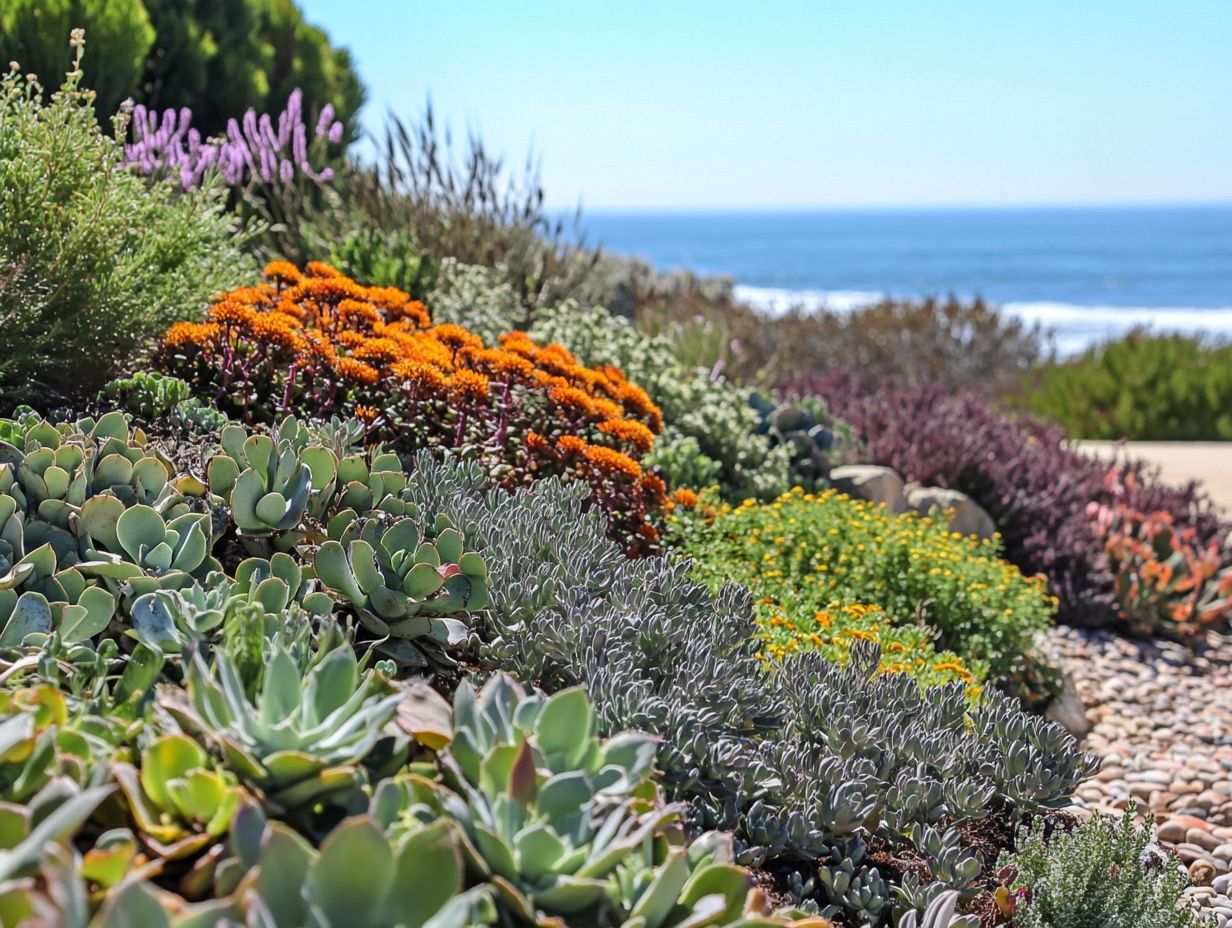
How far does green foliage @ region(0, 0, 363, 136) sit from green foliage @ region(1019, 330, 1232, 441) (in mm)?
8438

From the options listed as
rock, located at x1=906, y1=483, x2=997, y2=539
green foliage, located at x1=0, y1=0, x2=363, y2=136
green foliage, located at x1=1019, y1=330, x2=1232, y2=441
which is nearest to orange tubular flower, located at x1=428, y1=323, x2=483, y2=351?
rock, located at x1=906, y1=483, x2=997, y2=539

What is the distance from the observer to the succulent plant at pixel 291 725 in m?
1.85

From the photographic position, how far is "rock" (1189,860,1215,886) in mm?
3807

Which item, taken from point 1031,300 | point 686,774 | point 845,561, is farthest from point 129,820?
point 1031,300

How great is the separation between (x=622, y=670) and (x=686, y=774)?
0.31 meters

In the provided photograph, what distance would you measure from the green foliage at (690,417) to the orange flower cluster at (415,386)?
0.91 m

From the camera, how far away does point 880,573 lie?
497 cm

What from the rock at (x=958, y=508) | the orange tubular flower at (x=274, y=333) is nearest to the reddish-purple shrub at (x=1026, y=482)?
the rock at (x=958, y=508)

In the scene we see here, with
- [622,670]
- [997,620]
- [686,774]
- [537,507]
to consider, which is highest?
[537,507]

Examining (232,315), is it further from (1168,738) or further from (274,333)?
(1168,738)

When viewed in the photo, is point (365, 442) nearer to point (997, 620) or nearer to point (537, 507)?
point (537, 507)

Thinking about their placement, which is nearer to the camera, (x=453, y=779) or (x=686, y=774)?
(x=453, y=779)

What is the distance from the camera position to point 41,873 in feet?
5.41

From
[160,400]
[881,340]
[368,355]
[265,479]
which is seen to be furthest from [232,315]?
[881,340]
